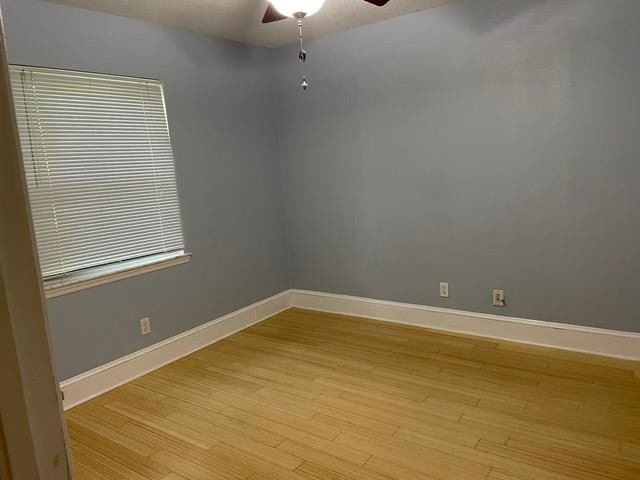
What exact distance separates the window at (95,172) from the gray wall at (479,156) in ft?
4.38

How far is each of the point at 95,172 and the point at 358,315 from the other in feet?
7.76

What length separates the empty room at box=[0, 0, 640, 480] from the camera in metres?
2.38

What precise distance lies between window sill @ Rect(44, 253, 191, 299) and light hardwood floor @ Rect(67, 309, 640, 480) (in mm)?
711

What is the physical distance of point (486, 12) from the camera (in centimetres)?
310

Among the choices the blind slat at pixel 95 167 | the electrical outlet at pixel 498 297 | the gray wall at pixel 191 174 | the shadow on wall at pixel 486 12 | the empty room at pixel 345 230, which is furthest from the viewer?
the electrical outlet at pixel 498 297

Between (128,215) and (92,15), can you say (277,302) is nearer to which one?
(128,215)

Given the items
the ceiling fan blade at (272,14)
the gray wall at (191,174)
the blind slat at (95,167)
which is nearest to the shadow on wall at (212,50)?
the gray wall at (191,174)

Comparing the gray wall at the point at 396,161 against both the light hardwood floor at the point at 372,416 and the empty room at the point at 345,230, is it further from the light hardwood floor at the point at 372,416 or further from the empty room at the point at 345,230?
the light hardwood floor at the point at 372,416

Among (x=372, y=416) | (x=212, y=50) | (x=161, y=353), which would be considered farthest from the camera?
(x=212, y=50)

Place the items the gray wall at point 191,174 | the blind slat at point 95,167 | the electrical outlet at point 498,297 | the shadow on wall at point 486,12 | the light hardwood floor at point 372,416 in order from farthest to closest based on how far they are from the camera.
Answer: the electrical outlet at point 498,297 → the shadow on wall at point 486,12 → the gray wall at point 191,174 → the blind slat at point 95,167 → the light hardwood floor at point 372,416

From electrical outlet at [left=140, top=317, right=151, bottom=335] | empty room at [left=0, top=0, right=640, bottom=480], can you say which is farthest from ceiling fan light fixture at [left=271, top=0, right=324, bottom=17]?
electrical outlet at [left=140, top=317, right=151, bottom=335]

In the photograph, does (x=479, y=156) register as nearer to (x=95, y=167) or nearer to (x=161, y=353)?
(x=95, y=167)

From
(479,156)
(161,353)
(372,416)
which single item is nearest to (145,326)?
(161,353)

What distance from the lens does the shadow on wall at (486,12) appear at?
2984mm
